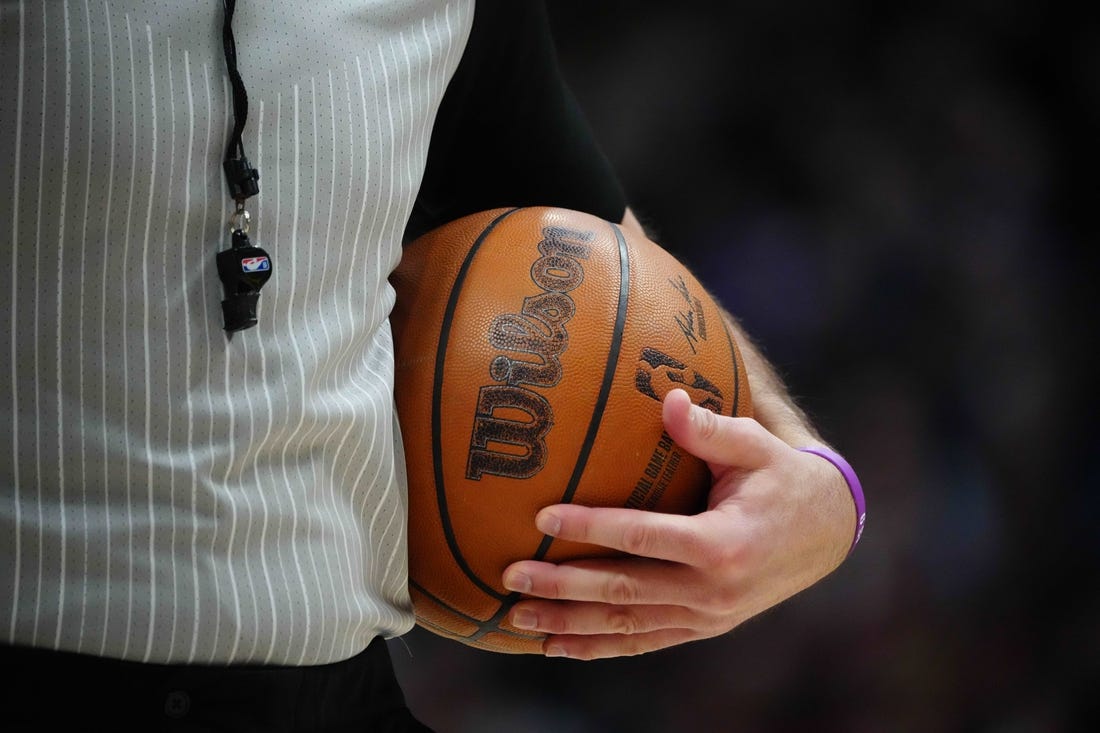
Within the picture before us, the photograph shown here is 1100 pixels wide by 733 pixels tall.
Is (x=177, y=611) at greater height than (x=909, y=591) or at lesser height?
greater

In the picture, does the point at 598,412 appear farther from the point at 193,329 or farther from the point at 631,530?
the point at 193,329

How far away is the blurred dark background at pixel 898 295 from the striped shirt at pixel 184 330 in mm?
1810

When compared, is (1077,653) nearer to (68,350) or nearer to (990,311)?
(990,311)

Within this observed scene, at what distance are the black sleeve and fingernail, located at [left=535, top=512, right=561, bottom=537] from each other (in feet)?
1.40

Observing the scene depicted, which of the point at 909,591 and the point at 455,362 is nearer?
the point at 455,362

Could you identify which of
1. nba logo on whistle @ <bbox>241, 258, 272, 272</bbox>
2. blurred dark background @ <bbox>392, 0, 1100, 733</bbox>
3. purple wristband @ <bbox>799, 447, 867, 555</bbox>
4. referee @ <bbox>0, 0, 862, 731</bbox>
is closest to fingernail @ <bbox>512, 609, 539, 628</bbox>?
referee @ <bbox>0, 0, 862, 731</bbox>

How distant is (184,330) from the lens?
78cm

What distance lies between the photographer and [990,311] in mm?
2631

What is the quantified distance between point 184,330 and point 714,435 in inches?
19.8

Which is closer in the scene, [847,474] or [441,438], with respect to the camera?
[441,438]

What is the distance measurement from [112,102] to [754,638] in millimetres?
2150

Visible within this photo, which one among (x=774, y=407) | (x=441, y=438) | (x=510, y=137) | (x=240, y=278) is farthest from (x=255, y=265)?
(x=774, y=407)

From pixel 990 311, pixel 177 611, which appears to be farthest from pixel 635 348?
pixel 990 311

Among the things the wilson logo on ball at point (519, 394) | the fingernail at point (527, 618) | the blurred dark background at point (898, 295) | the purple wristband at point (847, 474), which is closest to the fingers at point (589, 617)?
the fingernail at point (527, 618)
